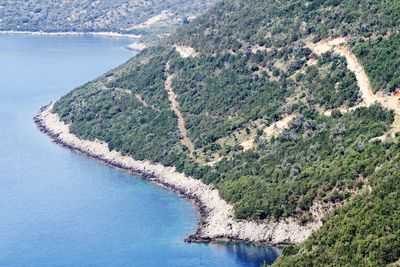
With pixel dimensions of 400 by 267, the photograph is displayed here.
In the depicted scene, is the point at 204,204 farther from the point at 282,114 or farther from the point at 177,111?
the point at 177,111

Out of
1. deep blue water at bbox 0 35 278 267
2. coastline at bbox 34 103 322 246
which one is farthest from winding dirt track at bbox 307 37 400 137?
deep blue water at bbox 0 35 278 267

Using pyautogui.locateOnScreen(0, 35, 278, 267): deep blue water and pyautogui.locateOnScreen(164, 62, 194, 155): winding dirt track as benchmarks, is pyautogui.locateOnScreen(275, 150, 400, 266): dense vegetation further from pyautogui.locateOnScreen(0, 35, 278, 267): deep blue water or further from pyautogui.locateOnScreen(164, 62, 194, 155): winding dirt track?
pyautogui.locateOnScreen(164, 62, 194, 155): winding dirt track

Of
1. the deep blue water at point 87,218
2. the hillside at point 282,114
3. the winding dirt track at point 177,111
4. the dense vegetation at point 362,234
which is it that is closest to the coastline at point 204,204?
the hillside at point 282,114

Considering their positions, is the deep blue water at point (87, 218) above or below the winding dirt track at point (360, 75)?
below

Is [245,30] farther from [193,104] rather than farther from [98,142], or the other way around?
[98,142]

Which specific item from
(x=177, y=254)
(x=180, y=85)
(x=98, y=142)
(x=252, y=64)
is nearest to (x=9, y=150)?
(x=98, y=142)

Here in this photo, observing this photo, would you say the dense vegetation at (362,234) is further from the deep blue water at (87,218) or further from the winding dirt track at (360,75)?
the winding dirt track at (360,75)
